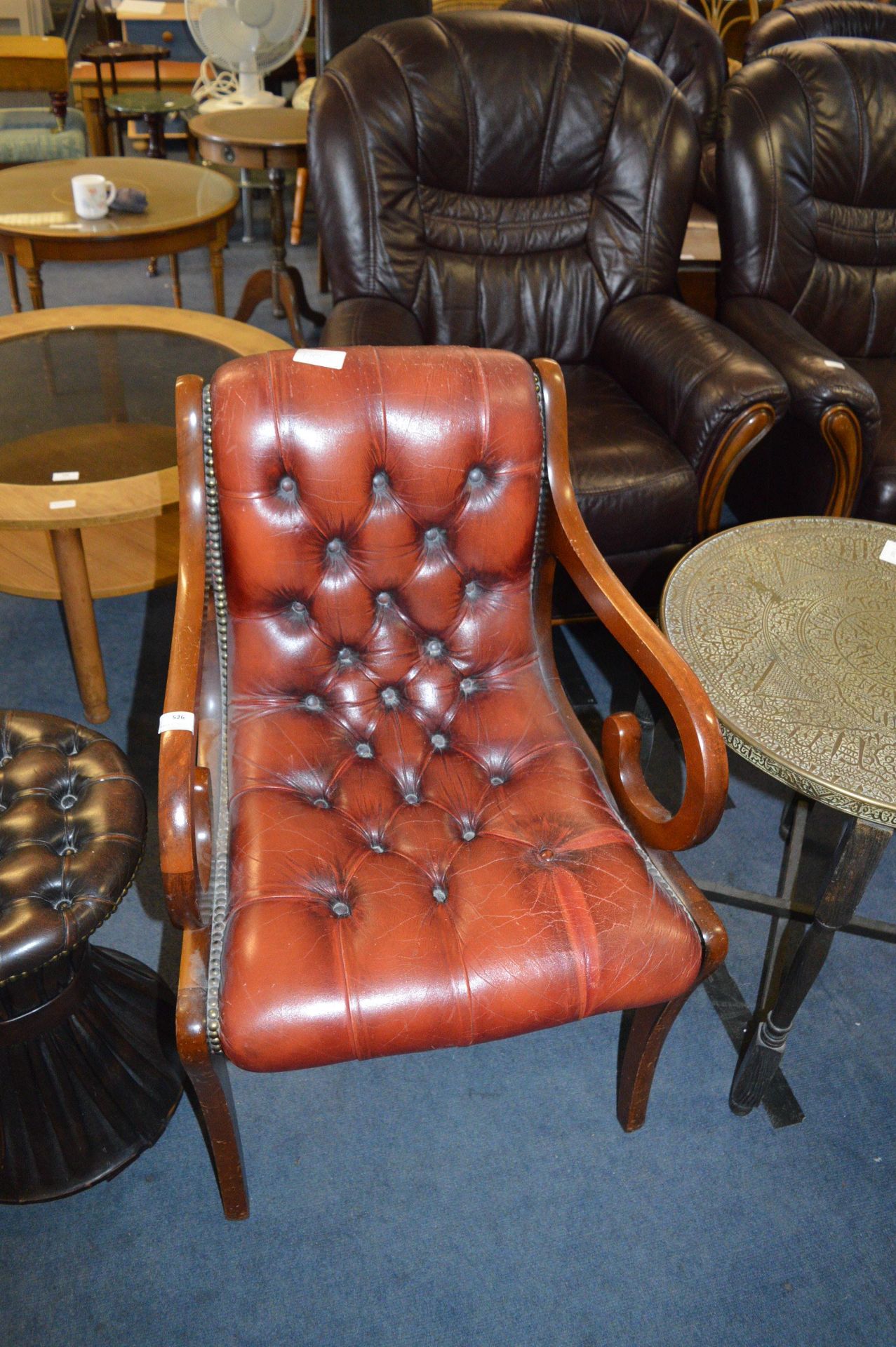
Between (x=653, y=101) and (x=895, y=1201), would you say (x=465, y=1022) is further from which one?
(x=653, y=101)

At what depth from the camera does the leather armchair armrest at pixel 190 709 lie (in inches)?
41.9

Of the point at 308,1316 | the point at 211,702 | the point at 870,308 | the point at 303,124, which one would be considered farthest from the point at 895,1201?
the point at 303,124

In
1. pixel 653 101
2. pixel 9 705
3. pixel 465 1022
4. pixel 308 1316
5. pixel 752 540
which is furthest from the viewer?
pixel 653 101

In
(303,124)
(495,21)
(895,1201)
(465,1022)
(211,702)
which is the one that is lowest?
(895,1201)

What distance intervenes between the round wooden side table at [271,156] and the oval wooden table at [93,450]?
107 cm

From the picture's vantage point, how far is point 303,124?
3.44 m

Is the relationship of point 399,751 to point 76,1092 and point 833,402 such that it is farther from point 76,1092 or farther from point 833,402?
point 833,402

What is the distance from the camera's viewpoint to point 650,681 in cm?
125

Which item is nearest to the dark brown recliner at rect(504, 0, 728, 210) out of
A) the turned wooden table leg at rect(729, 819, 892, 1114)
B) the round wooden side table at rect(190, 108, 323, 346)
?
the round wooden side table at rect(190, 108, 323, 346)

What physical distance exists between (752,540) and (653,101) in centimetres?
124

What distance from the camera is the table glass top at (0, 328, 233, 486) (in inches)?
76.2

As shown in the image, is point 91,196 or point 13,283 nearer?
Answer: point 91,196

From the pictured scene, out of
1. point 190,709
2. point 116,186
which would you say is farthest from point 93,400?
point 116,186

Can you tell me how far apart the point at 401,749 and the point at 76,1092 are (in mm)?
653
